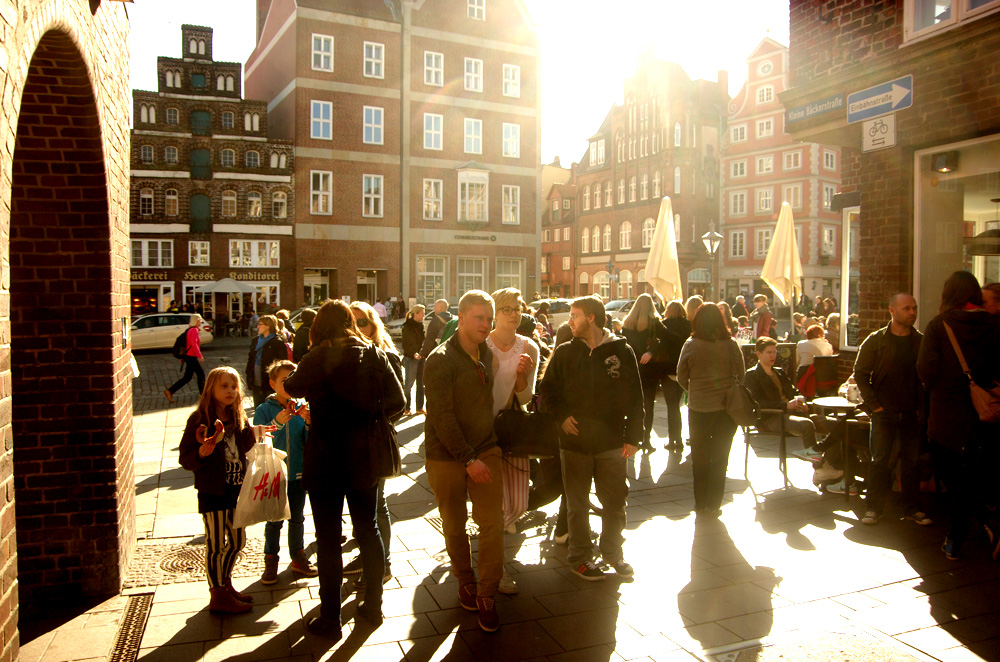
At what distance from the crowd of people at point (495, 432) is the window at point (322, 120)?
1282 inches

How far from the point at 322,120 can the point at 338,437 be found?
34993 mm

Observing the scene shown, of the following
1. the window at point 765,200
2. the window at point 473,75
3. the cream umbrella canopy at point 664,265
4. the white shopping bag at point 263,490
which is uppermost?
the window at point 473,75

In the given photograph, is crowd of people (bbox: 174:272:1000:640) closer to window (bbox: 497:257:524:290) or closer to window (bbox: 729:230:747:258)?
window (bbox: 497:257:524:290)

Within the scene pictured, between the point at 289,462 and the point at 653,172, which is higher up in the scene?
the point at 653,172

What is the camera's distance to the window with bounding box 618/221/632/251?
A: 193 feet

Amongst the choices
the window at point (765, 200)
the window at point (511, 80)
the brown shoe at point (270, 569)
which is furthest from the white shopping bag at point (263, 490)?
the window at point (765, 200)

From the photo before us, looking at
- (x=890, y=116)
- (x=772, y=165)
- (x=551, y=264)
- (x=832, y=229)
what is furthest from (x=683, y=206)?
(x=890, y=116)

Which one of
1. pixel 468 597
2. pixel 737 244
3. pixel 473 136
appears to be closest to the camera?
pixel 468 597

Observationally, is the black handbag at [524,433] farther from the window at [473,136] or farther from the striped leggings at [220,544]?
the window at [473,136]

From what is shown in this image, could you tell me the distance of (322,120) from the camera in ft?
120

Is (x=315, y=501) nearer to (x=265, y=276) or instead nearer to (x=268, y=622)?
(x=268, y=622)

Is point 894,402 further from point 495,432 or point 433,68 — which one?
point 433,68

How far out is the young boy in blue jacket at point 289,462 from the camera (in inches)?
197

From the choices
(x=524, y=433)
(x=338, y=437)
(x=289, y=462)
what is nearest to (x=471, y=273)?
(x=289, y=462)
